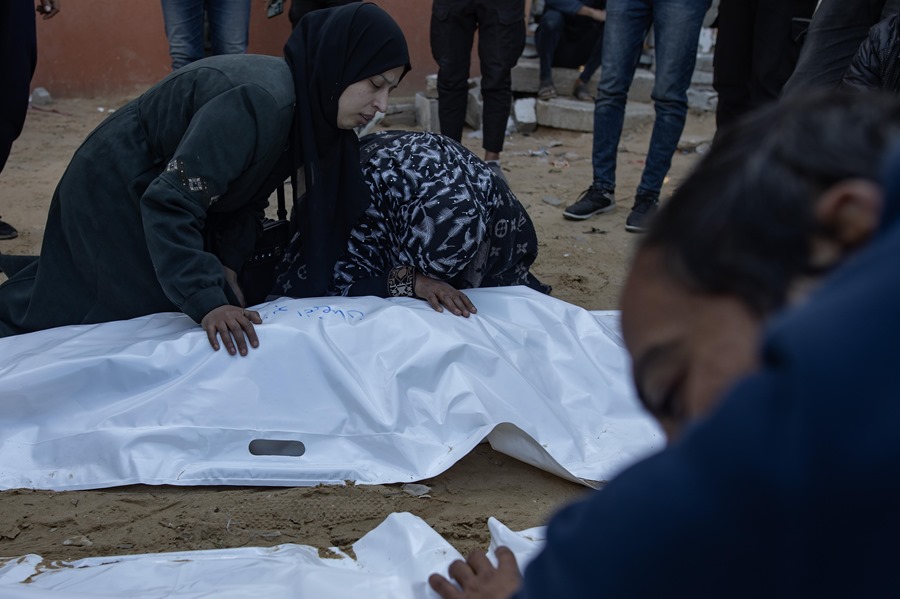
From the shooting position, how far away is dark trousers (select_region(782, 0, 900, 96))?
3.18 meters

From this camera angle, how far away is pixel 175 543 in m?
2.17

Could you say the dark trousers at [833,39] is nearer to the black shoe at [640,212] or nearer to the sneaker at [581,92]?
the black shoe at [640,212]

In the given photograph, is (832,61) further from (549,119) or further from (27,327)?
(549,119)

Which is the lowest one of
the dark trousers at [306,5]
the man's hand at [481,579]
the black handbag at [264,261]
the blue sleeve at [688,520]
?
the black handbag at [264,261]

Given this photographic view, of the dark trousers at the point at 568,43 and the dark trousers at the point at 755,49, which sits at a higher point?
the dark trousers at the point at 755,49

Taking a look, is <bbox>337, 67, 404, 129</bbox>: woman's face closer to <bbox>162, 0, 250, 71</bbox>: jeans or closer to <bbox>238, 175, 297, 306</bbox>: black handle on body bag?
<bbox>238, 175, 297, 306</bbox>: black handle on body bag

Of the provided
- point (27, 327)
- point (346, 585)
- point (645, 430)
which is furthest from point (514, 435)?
point (27, 327)

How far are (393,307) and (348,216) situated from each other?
44cm

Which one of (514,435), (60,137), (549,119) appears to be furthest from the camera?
(549,119)

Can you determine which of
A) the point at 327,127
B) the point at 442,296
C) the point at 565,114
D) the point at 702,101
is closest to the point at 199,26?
the point at 327,127

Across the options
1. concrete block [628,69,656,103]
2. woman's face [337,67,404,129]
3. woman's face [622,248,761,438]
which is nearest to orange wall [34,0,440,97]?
concrete block [628,69,656,103]

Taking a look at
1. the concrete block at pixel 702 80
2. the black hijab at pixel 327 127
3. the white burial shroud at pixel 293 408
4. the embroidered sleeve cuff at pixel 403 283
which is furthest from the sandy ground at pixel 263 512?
the concrete block at pixel 702 80

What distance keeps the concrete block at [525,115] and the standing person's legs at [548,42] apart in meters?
0.15

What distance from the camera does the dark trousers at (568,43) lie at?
7.23m
